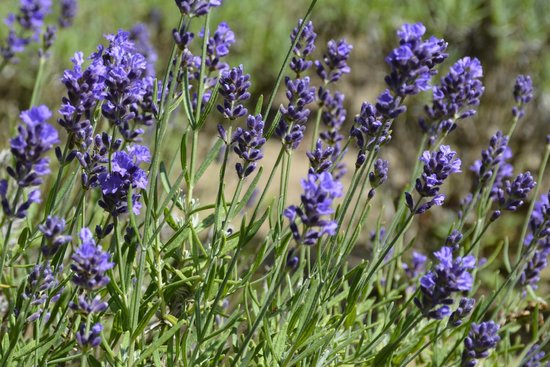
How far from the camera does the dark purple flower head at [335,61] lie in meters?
2.70

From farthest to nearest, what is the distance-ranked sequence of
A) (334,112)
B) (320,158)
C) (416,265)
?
(416,265), (334,112), (320,158)

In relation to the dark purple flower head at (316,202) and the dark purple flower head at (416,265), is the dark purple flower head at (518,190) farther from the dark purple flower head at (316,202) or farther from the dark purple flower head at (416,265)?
the dark purple flower head at (316,202)

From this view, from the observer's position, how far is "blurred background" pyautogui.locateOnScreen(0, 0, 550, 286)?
19.6 feet

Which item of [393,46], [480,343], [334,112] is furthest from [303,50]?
[393,46]

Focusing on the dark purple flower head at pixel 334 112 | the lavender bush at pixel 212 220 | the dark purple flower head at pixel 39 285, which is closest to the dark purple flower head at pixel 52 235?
the lavender bush at pixel 212 220

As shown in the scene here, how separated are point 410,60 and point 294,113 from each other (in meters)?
0.51

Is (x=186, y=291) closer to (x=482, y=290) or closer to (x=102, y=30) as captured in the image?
(x=482, y=290)

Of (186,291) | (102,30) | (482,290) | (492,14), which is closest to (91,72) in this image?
(186,291)

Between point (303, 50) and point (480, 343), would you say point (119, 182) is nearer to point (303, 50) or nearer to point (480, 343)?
point (303, 50)

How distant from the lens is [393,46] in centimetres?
641

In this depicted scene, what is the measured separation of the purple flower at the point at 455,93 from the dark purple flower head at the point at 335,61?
33cm

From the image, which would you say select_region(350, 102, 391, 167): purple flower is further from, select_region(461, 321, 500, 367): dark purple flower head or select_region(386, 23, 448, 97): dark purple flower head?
select_region(461, 321, 500, 367): dark purple flower head

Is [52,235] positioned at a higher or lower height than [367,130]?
→ lower

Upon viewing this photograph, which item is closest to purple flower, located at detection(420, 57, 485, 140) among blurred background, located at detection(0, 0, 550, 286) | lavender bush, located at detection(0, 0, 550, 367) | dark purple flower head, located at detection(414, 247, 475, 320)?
lavender bush, located at detection(0, 0, 550, 367)
